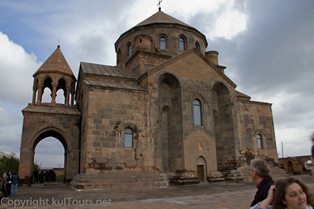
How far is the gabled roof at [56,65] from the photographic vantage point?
17.4m

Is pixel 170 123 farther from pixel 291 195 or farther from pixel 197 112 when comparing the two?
pixel 291 195

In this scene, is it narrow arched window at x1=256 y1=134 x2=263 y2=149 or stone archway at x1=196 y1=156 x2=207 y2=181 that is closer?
stone archway at x1=196 y1=156 x2=207 y2=181

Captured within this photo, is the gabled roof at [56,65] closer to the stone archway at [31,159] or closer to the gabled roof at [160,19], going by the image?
the stone archway at [31,159]

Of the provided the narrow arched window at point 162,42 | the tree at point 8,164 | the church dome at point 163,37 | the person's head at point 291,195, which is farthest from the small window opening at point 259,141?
the tree at point 8,164

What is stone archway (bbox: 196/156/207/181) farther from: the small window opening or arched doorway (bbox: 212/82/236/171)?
the small window opening

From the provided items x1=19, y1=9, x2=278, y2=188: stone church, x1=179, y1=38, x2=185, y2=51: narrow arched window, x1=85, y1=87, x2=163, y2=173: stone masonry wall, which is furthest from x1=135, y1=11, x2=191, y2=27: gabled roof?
x1=85, y1=87, x2=163, y2=173: stone masonry wall

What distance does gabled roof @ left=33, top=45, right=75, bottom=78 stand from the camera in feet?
57.1

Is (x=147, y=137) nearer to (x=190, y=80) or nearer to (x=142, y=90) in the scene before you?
(x=142, y=90)

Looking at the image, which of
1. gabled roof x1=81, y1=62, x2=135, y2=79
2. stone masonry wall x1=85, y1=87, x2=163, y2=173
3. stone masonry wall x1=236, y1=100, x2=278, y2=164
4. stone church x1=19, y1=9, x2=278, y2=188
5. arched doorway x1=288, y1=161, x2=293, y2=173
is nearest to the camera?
stone masonry wall x1=85, y1=87, x2=163, y2=173

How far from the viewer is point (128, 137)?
13312 mm

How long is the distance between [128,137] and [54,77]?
7.97m

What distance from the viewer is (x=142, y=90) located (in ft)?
46.4

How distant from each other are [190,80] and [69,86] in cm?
884

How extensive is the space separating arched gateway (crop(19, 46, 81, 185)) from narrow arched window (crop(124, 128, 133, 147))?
187 inches
